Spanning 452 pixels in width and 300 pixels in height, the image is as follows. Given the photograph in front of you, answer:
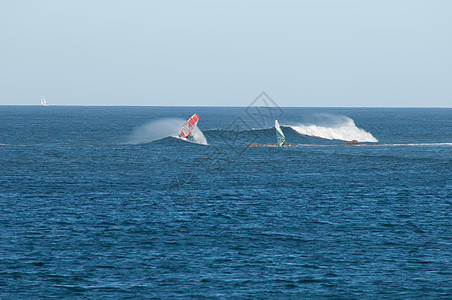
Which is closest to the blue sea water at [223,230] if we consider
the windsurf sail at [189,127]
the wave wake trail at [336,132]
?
the windsurf sail at [189,127]

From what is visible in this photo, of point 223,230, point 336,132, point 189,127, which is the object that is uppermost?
point 189,127

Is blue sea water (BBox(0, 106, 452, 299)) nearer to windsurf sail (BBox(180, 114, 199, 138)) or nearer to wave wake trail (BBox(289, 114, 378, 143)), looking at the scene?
windsurf sail (BBox(180, 114, 199, 138))

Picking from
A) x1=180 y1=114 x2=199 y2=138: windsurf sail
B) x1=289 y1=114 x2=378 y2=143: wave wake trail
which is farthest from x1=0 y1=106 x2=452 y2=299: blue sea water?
x1=289 y1=114 x2=378 y2=143: wave wake trail

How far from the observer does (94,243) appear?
30422 mm

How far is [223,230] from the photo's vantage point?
33625 mm

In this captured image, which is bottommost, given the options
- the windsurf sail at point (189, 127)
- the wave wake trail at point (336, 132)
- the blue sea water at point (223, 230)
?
the blue sea water at point (223, 230)

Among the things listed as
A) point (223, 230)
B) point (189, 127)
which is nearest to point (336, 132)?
point (189, 127)

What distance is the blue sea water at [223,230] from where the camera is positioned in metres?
24.3

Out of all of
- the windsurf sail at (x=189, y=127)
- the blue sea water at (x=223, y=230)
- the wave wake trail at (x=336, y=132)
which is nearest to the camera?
the blue sea water at (x=223, y=230)

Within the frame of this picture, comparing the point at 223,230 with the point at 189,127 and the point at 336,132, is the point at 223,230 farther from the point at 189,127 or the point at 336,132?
the point at 336,132

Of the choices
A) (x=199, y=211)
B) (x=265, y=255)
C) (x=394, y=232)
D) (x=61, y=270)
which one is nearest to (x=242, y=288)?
(x=265, y=255)

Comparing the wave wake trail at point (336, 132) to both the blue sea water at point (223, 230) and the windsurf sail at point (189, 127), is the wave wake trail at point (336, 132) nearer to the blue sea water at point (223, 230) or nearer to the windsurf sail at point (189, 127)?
the windsurf sail at point (189, 127)

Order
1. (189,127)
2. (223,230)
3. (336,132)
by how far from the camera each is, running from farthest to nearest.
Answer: (336,132) → (189,127) → (223,230)

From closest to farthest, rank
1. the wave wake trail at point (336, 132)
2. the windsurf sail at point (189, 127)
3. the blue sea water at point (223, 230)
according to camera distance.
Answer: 1. the blue sea water at point (223, 230)
2. the windsurf sail at point (189, 127)
3. the wave wake trail at point (336, 132)
